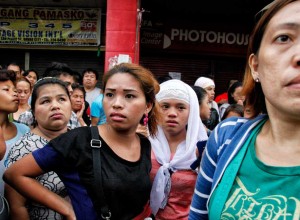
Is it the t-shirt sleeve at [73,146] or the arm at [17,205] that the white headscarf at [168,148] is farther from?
the arm at [17,205]

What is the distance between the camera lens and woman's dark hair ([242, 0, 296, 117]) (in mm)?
1079

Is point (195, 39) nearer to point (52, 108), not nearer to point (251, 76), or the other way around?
point (52, 108)

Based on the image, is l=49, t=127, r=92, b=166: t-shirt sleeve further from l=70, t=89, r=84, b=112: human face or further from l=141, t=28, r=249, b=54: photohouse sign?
l=141, t=28, r=249, b=54: photohouse sign

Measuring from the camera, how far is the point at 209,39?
9.20 m

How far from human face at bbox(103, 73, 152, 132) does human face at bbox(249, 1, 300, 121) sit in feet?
3.01

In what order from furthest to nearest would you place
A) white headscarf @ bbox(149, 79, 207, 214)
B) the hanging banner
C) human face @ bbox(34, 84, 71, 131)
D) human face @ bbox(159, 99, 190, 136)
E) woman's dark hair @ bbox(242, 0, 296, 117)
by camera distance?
the hanging banner < human face @ bbox(159, 99, 190, 136) < human face @ bbox(34, 84, 71, 131) < white headscarf @ bbox(149, 79, 207, 214) < woman's dark hair @ bbox(242, 0, 296, 117)

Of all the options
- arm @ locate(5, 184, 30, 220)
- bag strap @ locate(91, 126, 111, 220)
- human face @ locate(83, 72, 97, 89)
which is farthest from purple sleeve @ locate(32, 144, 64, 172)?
human face @ locate(83, 72, 97, 89)

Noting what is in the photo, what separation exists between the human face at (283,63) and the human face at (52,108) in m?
1.49

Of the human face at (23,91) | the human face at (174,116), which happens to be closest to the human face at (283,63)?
the human face at (174,116)

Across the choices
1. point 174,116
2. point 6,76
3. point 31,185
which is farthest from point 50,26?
point 31,185

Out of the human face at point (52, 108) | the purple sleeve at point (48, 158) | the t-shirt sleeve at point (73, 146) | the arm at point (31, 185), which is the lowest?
the arm at point (31, 185)

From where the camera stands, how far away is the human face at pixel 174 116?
237cm

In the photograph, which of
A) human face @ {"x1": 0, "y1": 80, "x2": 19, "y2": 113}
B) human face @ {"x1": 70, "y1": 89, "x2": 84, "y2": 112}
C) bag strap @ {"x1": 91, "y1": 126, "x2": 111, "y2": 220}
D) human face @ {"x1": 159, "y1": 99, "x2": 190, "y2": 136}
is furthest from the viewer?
human face @ {"x1": 70, "y1": 89, "x2": 84, "y2": 112}

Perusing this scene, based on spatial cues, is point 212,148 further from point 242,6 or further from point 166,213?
point 242,6
